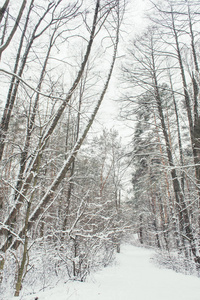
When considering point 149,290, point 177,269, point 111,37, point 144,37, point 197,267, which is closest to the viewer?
point 149,290

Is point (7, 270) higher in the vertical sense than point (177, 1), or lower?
lower

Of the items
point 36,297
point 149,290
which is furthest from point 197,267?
point 36,297

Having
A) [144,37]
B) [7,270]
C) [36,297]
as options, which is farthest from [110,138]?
[36,297]

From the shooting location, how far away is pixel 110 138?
550 inches

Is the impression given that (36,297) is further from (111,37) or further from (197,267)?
(111,37)

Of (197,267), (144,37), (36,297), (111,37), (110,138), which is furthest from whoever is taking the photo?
(110,138)

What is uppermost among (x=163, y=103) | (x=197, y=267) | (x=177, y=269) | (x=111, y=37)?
(x=111, y=37)

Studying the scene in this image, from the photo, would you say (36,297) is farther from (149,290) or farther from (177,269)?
(177,269)

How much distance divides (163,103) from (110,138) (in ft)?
22.5

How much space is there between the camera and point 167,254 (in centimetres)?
752

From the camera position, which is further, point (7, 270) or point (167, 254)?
point (167, 254)

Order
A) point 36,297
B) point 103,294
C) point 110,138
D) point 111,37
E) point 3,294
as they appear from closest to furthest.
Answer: point 36,297 < point 103,294 < point 3,294 < point 111,37 < point 110,138

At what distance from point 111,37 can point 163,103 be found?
3414mm

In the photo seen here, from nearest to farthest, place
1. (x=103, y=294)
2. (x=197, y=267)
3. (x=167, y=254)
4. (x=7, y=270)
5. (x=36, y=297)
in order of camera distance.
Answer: (x=36, y=297), (x=103, y=294), (x=7, y=270), (x=197, y=267), (x=167, y=254)
